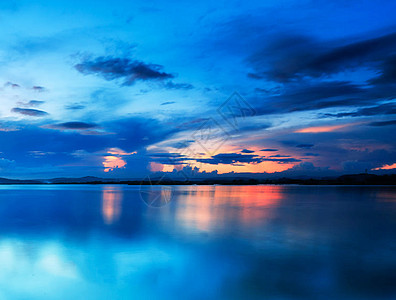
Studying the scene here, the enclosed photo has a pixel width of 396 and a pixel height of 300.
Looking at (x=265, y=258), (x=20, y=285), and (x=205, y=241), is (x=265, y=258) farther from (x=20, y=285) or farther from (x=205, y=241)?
(x=20, y=285)

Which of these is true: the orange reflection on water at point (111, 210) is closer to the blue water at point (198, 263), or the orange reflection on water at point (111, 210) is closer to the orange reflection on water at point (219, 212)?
the blue water at point (198, 263)

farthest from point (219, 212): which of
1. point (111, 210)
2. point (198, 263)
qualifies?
point (198, 263)

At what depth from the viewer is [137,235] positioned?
14234 millimetres

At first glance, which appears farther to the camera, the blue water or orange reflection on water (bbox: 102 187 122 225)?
orange reflection on water (bbox: 102 187 122 225)

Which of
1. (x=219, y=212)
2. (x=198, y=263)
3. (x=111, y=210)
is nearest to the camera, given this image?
(x=198, y=263)

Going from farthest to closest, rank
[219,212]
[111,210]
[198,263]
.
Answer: [111,210]
[219,212]
[198,263]

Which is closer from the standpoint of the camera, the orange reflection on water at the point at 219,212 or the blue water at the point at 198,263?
the blue water at the point at 198,263

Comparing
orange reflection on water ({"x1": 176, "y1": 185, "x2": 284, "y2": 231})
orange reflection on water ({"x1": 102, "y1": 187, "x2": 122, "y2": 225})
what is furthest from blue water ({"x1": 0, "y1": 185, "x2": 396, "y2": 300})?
orange reflection on water ({"x1": 102, "y1": 187, "x2": 122, "y2": 225})

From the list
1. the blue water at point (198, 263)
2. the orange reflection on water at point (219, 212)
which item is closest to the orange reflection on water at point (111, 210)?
the blue water at point (198, 263)

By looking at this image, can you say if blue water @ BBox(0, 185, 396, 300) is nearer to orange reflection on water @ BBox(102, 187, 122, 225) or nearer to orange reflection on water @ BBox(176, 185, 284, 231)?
orange reflection on water @ BBox(176, 185, 284, 231)

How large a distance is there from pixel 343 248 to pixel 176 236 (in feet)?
22.3

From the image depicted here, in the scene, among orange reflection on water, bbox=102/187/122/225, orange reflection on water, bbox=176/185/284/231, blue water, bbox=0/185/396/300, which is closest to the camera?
blue water, bbox=0/185/396/300

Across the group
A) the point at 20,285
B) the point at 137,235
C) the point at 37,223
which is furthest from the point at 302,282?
the point at 37,223

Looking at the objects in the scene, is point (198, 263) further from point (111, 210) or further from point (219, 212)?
point (111, 210)
